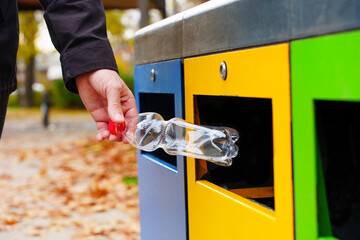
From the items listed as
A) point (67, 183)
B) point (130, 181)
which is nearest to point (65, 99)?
point (67, 183)

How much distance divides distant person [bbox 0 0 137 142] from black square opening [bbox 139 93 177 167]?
22.4 inches

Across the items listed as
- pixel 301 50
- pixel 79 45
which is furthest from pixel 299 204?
pixel 79 45

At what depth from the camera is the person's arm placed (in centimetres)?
138

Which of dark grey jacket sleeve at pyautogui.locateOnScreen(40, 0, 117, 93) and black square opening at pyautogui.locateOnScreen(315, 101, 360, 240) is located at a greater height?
dark grey jacket sleeve at pyautogui.locateOnScreen(40, 0, 117, 93)

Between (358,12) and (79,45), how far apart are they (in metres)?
0.85

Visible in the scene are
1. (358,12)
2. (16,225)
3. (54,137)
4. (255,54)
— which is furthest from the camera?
(54,137)

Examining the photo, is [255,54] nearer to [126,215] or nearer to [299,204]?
[299,204]

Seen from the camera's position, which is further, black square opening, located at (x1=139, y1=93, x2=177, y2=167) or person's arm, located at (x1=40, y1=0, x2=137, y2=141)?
black square opening, located at (x1=139, y1=93, x2=177, y2=167)

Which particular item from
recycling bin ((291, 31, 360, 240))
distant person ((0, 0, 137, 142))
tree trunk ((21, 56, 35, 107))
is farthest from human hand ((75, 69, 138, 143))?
tree trunk ((21, 56, 35, 107))

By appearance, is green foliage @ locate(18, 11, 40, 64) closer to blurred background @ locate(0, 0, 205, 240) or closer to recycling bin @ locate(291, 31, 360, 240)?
blurred background @ locate(0, 0, 205, 240)

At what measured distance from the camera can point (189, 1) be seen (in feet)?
28.3

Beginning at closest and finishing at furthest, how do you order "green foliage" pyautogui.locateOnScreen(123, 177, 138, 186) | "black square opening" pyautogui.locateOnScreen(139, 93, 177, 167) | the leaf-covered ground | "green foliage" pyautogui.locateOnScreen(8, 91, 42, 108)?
"black square opening" pyautogui.locateOnScreen(139, 93, 177, 167), the leaf-covered ground, "green foliage" pyautogui.locateOnScreen(123, 177, 138, 186), "green foliage" pyautogui.locateOnScreen(8, 91, 42, 108)

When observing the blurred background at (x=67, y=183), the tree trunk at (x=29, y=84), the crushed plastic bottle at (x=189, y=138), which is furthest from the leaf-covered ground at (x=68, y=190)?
the tree trunk at (x=29, y=84)

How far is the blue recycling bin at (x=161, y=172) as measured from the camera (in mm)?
1567
